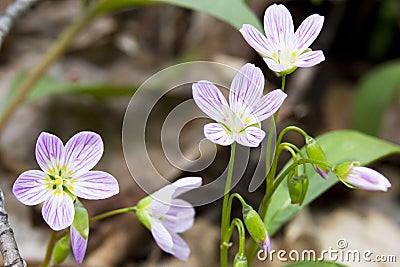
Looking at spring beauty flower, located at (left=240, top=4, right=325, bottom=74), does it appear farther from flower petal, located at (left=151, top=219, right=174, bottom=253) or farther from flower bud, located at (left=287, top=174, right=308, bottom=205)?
flower petal, located at (left=151, top=219, right=174, bottom=253)

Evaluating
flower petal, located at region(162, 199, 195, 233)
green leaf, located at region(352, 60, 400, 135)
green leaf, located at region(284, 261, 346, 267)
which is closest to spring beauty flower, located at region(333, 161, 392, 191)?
green leaf, located at region(284, 261, 346, 267)

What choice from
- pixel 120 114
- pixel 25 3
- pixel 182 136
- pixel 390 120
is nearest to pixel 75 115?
pixel 120 114

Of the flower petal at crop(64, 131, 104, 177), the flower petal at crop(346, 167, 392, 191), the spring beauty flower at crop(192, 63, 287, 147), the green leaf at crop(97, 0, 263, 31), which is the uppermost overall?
the green leaf at crop(97, 0, 263, 31)

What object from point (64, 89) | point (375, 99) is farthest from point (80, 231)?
point (375, 99)

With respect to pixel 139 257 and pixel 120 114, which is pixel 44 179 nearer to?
pixel 139 257

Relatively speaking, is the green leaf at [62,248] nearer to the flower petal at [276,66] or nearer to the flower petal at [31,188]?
the flower petal at [31,188]

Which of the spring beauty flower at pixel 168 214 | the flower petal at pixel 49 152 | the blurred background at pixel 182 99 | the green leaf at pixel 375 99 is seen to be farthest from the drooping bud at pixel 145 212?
the green leaf at pixel 375 99
